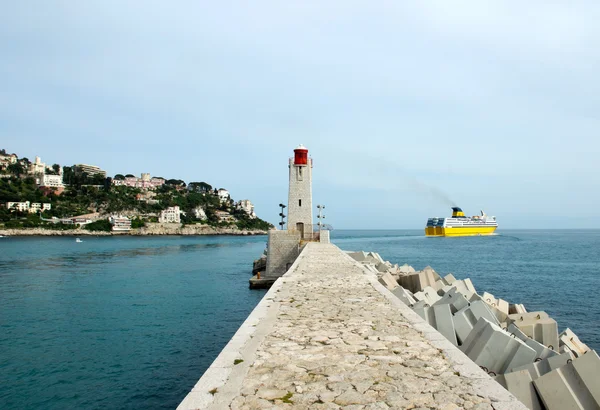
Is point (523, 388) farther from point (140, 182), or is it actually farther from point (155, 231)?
point (140, 182)

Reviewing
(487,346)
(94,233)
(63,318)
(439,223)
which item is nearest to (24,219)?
(94,233)

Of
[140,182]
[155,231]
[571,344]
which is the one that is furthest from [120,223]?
[571,344]

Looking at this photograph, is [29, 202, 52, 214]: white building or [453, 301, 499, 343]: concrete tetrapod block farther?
[29, 202, 52, 214]: white building

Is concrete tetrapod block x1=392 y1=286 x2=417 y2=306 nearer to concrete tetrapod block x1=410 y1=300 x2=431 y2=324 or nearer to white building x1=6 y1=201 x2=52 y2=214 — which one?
concrete tetrapod block x1=410 y1=300 x2=431 y2=324

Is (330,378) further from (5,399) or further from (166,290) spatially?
(166,290)

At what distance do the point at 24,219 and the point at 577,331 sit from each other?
118 metres

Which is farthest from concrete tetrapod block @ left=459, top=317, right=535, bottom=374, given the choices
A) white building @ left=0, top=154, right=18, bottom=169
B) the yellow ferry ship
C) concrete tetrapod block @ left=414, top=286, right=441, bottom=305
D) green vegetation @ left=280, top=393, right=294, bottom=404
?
white building @ left=0, top=154, right=18, bottom=169

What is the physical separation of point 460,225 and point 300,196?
238 ft

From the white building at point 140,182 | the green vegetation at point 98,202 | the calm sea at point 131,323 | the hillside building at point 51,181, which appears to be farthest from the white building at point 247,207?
the calm sea at point 131,323

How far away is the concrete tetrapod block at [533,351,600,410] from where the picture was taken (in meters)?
4.54

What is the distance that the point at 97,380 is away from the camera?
9500 mm

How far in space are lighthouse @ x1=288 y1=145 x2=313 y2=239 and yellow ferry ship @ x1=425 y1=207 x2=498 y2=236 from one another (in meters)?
69.0

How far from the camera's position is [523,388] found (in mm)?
4973

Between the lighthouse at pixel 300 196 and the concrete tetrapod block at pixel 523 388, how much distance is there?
21283 mm
